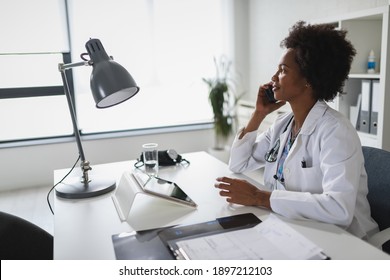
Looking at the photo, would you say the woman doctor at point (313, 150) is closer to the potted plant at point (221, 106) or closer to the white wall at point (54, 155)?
the potted plant at point (221, 106)

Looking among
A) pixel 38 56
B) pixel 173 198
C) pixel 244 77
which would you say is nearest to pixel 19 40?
pixel 38 56

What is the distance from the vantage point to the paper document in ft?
2.97

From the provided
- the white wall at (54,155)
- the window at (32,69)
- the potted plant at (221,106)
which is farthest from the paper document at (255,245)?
the window at (32,69)

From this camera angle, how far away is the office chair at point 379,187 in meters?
1.28

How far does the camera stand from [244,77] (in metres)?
4.21

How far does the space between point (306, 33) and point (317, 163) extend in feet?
1.61

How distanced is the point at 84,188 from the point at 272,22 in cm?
289

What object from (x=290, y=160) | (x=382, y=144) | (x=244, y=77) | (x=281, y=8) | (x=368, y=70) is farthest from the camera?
(x=244, y=77)

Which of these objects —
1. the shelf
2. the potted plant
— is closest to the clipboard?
the shelf

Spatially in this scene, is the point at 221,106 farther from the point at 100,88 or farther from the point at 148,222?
the point at 148,222

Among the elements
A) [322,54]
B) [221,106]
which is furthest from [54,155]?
[322,54]

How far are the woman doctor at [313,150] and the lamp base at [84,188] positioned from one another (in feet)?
1.60

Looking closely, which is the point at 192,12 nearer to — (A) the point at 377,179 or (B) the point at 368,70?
(B) the point at 368,70

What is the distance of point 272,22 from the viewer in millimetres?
3668
